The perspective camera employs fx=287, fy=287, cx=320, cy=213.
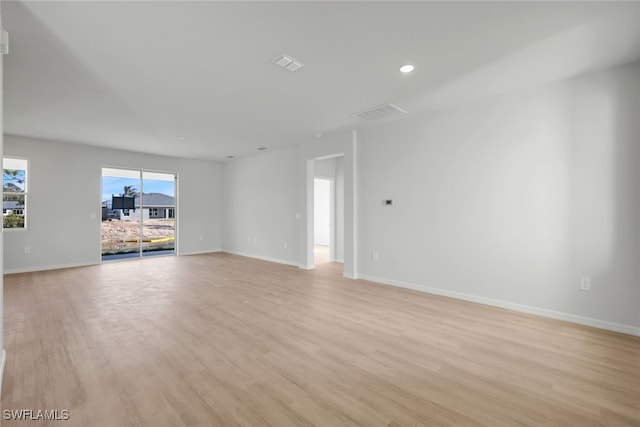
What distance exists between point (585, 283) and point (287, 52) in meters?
3.87

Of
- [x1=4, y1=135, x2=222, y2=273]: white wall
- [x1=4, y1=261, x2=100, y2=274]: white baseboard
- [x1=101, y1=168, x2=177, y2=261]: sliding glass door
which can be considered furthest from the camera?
[x1=101, y1=168, x2=177, y2=261]: sliding glass door

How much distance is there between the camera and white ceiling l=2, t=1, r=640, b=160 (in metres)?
2.09

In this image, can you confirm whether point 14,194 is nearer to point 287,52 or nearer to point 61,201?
point 61,201

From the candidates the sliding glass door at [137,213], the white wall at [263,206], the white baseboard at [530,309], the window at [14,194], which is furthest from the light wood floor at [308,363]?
the sliding glass door at [137,213]

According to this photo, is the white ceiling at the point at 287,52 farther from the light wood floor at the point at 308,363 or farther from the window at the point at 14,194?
the light wood floor at the point at 308,363

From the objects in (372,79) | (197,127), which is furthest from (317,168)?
(372,79)

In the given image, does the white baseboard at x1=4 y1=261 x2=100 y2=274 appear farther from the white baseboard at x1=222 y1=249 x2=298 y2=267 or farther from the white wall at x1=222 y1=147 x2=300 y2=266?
the white wall at x1=222 y1=147 x2=300 y2=266

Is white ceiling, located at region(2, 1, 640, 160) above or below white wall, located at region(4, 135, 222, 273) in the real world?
above

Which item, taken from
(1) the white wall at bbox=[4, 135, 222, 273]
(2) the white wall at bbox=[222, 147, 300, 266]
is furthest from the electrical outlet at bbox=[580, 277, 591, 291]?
(1) the white wall at bbox=[4, 135, 222, 273]

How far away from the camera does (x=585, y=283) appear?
10.1 feet

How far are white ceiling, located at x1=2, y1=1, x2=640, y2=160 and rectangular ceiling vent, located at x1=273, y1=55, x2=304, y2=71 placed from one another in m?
0.06

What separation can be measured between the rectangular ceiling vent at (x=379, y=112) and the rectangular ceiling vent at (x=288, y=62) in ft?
4.97

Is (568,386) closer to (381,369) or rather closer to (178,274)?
(381,369)

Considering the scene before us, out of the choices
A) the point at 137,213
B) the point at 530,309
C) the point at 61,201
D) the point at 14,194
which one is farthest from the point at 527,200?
the point at 14,194
